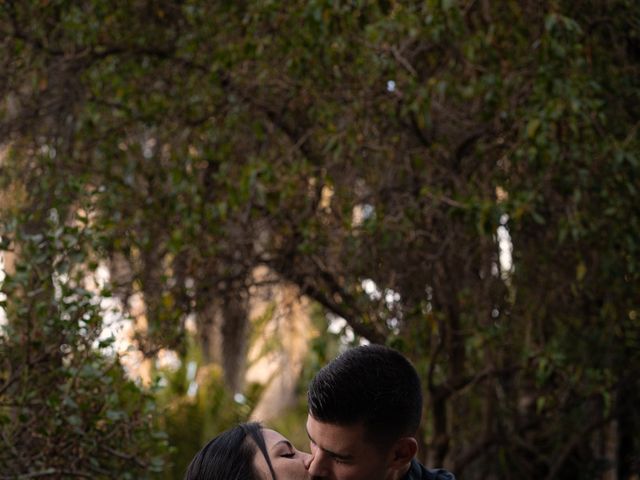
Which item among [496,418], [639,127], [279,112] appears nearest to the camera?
[639,127]

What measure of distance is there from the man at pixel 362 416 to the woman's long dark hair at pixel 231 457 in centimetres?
19

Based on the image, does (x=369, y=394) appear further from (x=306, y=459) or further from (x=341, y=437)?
(x=306, y=459)

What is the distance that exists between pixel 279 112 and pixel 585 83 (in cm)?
225

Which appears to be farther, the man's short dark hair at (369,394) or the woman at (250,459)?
the woman at (250,459)

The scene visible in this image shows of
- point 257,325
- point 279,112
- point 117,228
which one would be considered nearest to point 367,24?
point 279,112

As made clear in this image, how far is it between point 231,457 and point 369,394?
1.59 feet

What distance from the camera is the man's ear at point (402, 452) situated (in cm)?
320

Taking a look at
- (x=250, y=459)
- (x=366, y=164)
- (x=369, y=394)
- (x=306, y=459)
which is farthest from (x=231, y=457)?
(x=366, y=164)

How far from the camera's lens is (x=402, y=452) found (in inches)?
127

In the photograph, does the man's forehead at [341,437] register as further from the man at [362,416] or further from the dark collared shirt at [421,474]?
the dark collared shirt at [421,474]

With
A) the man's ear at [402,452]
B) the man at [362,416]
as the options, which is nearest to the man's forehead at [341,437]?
the man at [362,416]

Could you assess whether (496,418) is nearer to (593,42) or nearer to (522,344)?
(522,344)

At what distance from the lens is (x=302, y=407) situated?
56.6 ft

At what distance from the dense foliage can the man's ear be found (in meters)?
2.89
